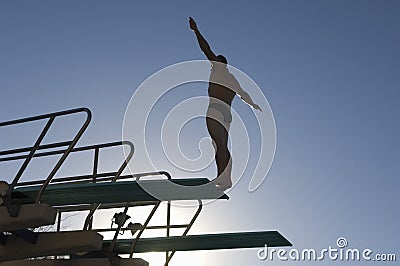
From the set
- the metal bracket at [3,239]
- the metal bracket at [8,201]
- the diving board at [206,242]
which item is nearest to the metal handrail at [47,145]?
the metal bracket at [8,201]

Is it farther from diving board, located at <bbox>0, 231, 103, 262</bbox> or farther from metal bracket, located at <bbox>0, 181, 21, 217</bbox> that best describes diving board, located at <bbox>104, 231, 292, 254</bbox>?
metal bracket, located at <bbox>0, 181, 21, 217</bbox>

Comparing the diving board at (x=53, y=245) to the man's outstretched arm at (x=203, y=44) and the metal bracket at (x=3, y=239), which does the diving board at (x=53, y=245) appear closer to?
the metal bracket at (x=3, y=239)

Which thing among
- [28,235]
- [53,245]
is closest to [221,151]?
[53,245]

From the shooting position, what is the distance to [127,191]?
7.68m

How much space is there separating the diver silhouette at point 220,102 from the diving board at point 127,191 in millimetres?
356

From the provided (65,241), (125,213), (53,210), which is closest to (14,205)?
(53,210)

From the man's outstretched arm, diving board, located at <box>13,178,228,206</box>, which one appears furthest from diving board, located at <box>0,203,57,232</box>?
the man's outstretched arm

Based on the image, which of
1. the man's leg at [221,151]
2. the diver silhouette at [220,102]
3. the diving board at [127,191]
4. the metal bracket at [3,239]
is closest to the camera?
the diving board at [127,191]

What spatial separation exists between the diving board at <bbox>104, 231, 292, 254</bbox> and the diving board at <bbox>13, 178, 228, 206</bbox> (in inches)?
47.9

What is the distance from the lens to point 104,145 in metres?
9.41

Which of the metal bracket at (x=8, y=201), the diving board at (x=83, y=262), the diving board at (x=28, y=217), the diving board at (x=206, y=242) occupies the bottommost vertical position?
the diving board at (x=28, y=217)

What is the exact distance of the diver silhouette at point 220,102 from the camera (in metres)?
7.79

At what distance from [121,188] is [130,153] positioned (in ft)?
Result: 5.07

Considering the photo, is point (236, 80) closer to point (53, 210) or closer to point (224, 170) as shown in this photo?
point (224, 170)
